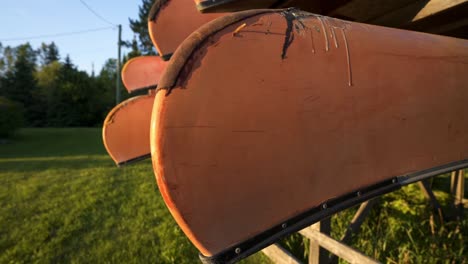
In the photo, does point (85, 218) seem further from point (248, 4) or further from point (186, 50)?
point (186, 50)

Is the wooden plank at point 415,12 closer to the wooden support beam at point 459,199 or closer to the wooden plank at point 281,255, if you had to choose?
the wooden plank at point 281,255

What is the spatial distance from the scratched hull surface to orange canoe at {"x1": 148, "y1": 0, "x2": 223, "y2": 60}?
1119mm

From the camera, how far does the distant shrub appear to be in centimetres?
1239

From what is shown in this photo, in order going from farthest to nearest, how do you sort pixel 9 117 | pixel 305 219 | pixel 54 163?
1. pixel 9 117
2. pixel 54 163
3. pixel 305 219

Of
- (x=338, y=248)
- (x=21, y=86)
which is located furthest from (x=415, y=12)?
(x=21, y=86)

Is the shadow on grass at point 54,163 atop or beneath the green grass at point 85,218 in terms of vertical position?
beneath

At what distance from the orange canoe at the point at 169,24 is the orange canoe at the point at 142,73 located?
2.14 feet

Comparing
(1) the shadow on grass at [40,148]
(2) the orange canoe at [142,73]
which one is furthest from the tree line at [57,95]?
(2) the orange canoe at [142,73]

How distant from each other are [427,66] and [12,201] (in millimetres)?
6282

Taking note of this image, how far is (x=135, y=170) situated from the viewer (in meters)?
7.58

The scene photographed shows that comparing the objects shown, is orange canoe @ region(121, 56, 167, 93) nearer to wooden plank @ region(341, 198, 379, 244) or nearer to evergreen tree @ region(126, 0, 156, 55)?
wooden plank @ region(341, 198, 379, 244)

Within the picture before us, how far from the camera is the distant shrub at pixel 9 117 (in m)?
12.4

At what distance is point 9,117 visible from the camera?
12.7m

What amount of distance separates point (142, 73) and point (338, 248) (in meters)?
2.30
